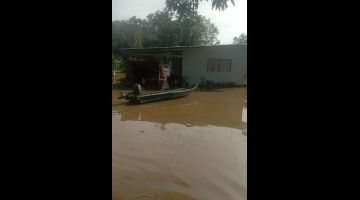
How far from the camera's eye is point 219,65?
17609 mm

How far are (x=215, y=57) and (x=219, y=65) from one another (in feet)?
1.59

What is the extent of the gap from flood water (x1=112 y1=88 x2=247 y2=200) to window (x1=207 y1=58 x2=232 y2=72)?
13.8 ft

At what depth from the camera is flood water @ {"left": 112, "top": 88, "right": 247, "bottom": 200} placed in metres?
4.77

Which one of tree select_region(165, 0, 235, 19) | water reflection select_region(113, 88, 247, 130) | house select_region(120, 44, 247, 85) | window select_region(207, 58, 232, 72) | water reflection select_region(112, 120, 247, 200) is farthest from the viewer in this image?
window select_region(207, 58, 232, 72)

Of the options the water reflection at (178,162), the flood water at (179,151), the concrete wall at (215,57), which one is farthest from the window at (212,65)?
the water reflection at (178,162)

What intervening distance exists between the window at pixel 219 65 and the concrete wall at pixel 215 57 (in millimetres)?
162

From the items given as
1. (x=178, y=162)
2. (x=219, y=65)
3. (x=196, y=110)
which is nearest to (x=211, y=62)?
(x=219, y=65)

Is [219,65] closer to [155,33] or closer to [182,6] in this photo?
[155,33]

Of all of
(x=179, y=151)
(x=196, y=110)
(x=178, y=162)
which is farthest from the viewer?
(x=196, y=110)

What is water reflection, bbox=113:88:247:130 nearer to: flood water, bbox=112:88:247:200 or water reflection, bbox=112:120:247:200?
flood water, bbox=112:88:247:200

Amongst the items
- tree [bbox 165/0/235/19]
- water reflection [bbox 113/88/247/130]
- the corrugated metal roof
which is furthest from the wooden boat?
tree [bbox 165/0/235/19]
